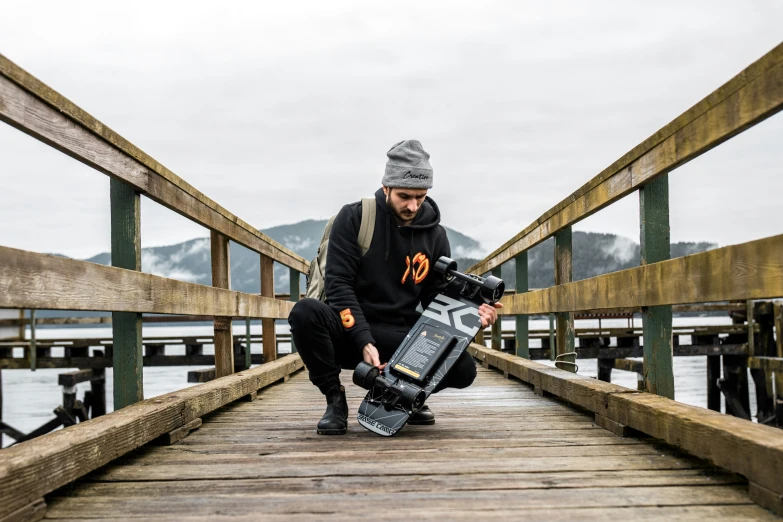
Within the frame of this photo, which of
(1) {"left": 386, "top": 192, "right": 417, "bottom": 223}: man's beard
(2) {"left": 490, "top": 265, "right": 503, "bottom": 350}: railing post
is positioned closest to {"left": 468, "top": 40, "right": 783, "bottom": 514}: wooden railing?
(1) {"left": 386, "top": 192, "right": 417, "bottom": 223}: man's beard

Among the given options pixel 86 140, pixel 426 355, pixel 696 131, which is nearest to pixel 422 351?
pixel 426 355

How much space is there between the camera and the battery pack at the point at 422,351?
119 inches

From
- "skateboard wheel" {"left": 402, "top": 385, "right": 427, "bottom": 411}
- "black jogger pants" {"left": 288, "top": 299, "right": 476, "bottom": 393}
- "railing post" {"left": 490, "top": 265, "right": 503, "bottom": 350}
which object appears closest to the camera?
"skateboard wheel" {"left": 402, "top": 385, "right": 427, "bottom": 411}

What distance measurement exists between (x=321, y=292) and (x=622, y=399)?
1322mm

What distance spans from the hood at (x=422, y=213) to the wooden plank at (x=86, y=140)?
894 mm

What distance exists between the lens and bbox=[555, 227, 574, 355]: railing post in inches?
174

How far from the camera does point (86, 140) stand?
94.2 inches

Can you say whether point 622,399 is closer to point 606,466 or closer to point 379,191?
point 606,466

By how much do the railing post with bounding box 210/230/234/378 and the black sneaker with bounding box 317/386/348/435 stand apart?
137 centimetres

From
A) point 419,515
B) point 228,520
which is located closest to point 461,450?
point 419,515

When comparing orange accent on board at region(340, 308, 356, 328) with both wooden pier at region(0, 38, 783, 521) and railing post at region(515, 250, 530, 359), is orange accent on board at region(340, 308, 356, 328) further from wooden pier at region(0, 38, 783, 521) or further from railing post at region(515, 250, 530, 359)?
railing post at region(515, 250, 530, 359)

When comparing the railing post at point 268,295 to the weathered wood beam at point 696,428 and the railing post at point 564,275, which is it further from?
the weathered wood beam at point 696,428

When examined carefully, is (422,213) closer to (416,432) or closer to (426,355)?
(426,355)

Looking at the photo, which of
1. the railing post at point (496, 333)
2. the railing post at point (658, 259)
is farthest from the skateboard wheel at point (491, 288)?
the railing post at point (496, 333)
